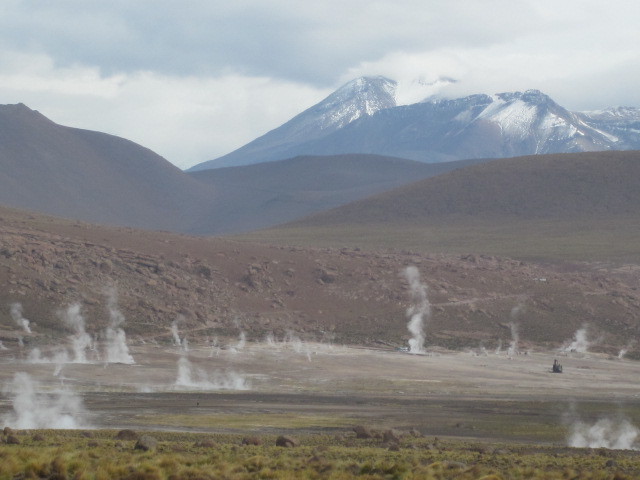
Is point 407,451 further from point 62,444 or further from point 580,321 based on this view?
point 580,321

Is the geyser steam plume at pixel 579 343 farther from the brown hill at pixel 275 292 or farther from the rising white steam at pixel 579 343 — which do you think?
the brown hill at pixel 275 292

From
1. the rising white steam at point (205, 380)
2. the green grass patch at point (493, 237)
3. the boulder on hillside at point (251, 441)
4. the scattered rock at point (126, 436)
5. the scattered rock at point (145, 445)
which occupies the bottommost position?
the rising white steam at point (205, 380)

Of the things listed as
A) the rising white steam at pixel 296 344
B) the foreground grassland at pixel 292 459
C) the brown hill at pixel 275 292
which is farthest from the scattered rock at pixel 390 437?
the brown hill at pixel 275 292

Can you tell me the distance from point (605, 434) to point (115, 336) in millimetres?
44105

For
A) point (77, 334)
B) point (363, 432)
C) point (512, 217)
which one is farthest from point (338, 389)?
point (512, 217)

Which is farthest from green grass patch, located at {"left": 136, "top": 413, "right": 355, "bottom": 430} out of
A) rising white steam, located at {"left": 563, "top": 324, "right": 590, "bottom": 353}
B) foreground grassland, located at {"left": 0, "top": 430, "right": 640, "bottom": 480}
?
rising white steam, located at {"left": 563, "top": 324, "right": 590, "bottom": 353}

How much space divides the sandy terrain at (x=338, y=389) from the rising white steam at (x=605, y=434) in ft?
2.37

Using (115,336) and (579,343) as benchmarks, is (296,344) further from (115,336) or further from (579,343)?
(579,343)

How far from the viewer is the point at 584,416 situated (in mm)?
49125

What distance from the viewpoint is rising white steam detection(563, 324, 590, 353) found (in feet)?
292

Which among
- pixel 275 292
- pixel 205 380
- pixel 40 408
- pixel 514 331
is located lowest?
pixel 205 380

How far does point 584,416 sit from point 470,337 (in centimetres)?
4276

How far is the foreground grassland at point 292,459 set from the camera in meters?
22.8

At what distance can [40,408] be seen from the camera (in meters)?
45.6
